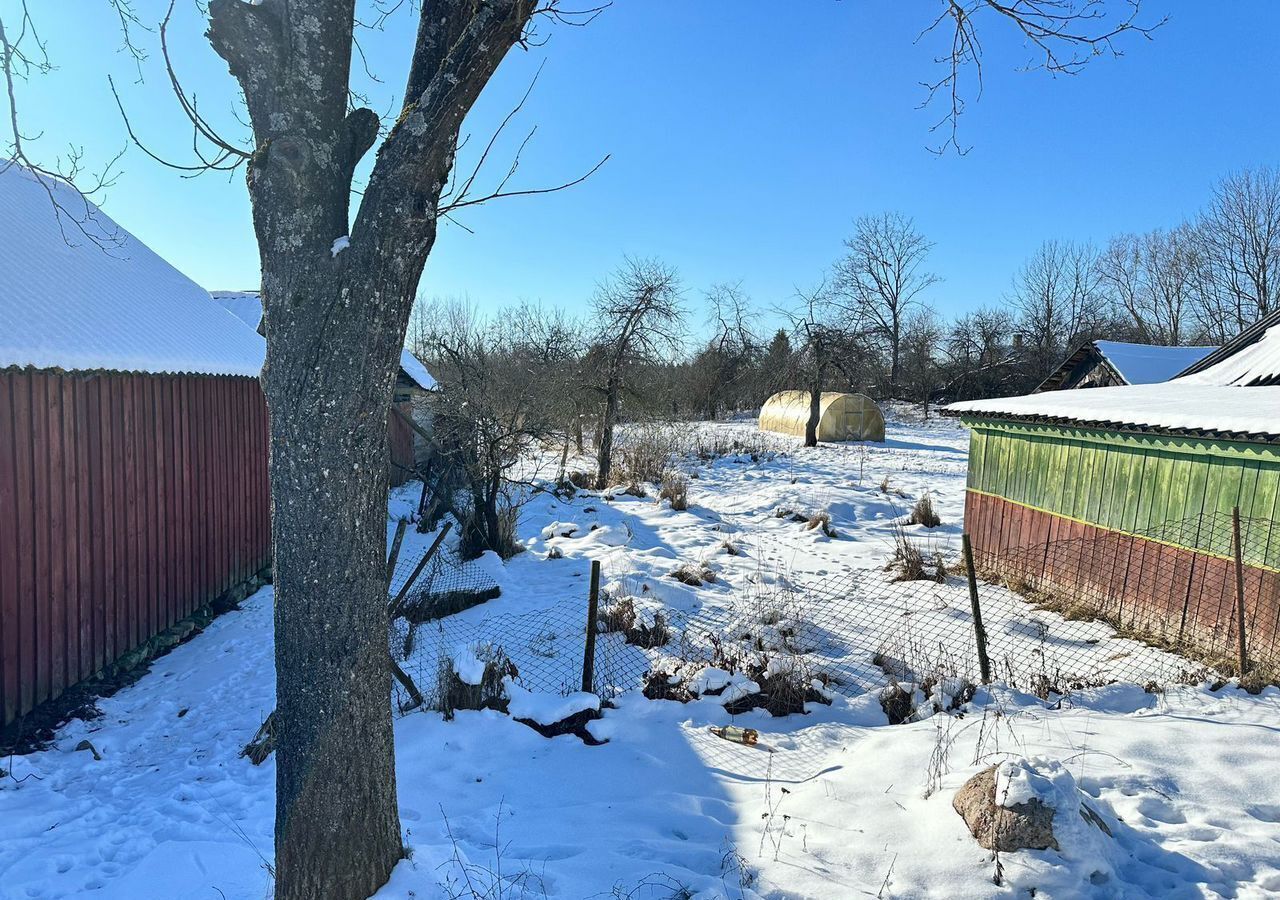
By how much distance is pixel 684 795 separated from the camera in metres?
4.20

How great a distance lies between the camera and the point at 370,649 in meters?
2.78

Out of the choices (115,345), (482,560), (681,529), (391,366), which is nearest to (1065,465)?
(681,529)

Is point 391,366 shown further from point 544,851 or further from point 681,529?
point 681,529

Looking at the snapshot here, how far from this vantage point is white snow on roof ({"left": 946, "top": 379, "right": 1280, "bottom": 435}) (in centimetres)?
635

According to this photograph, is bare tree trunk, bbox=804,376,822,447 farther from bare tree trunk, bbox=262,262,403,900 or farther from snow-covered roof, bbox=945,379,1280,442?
bare tree trunk, bbox=262,262,403,900

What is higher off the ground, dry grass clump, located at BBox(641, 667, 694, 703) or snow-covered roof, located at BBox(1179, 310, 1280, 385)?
snow-covered roof, located at BBox(1179, 310, 1280, 385)

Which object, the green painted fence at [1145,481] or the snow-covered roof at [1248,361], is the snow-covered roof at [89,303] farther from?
the snow-covered roof at [1248,361]

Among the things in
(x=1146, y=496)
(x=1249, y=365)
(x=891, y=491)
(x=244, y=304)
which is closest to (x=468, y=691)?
(x=1146, y=496)

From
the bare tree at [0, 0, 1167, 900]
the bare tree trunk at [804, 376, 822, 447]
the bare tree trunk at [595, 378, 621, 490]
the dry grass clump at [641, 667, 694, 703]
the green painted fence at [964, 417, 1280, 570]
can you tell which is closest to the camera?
the bare tree at [0, 0, 1167, 900]

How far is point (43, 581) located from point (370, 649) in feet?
14.7

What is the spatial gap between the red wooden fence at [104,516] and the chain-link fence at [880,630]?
2.47 meters

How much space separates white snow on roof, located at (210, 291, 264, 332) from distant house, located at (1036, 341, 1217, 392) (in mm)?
22408

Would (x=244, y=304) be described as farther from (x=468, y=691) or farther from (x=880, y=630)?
(x=880, y=630)

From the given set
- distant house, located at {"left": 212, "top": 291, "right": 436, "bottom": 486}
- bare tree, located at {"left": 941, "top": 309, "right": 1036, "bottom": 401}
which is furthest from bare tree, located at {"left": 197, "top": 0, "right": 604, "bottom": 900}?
bare tree, located at {"left": 941, "top": 309, "right": 1036, "bottom": 401}
